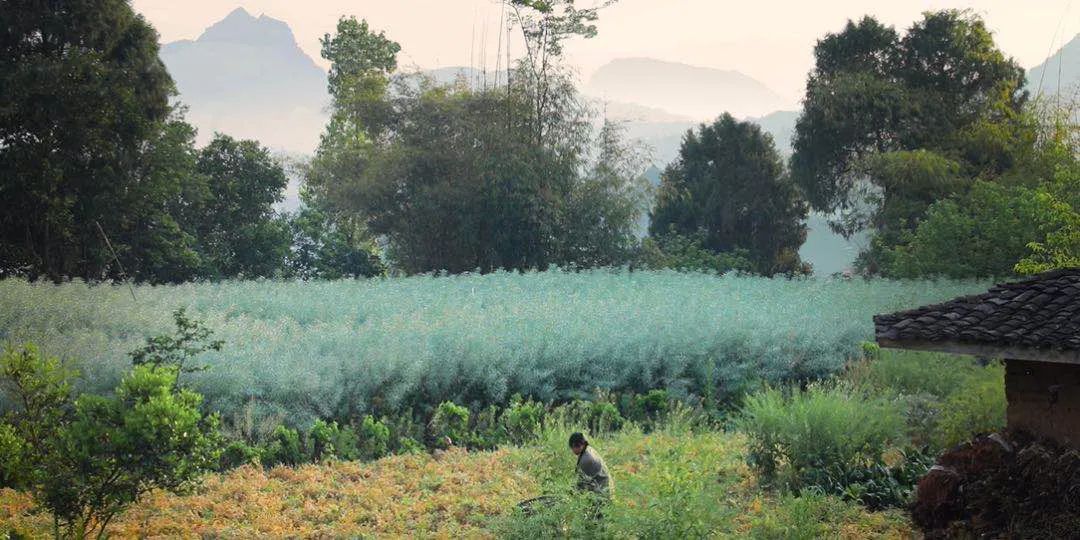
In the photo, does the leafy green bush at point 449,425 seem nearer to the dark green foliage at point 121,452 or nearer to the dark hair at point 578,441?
the dark green foliage at point 121,452

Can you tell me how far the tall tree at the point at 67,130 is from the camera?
767 inches

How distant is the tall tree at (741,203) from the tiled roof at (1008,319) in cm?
2275

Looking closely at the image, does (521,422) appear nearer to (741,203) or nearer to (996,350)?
(996,350)

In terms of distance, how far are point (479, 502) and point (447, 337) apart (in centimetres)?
490

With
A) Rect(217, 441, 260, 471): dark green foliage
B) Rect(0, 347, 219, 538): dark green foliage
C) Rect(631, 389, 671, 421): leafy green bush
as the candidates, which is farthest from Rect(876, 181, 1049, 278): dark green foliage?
Rect(0, 347, 219, 538): dark green foliage

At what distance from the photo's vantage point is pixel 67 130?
65.4 feet

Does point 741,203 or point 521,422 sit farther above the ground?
point 741,203

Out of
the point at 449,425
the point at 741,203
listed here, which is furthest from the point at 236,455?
the point at 741,203

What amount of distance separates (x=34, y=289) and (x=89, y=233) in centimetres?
499

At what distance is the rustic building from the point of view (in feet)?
21.1

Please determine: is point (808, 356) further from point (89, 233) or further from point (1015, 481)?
point (89, 233)

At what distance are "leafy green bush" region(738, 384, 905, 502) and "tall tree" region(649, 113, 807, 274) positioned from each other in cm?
2094

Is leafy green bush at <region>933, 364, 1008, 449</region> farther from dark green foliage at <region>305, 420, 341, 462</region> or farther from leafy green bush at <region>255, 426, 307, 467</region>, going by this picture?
leafy green bush at <region>255, 426, 307, 467</region>

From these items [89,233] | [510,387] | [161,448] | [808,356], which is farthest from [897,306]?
[89,233]
